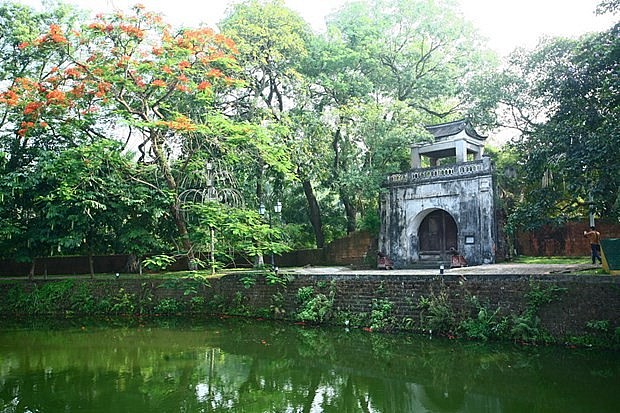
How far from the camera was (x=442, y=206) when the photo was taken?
1819 cm

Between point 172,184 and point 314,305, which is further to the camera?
point 172,184

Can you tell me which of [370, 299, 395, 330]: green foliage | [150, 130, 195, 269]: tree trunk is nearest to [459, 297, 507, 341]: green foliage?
[370, 299, 395, 330]: green foliage

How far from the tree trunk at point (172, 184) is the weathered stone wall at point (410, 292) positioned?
51.1 inches

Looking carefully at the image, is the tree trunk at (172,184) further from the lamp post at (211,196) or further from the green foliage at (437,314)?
the green foliage at (437,314)

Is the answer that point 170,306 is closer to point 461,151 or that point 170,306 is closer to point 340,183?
point 340,183

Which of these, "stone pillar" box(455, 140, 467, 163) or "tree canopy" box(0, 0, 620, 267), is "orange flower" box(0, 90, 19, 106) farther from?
"stone pillar" box(455, 140, 467, 163)

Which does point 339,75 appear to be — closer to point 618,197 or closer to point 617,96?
point 617,96

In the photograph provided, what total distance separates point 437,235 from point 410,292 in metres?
7.41

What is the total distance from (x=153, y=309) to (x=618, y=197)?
1282cm

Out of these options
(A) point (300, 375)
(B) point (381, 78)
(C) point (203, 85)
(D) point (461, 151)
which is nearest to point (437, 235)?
(D) point (461, 151)

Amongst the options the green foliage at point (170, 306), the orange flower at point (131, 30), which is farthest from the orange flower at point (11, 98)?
the green foliage at point (170, 306)

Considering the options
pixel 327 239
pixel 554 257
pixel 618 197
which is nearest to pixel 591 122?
pixel 618 197

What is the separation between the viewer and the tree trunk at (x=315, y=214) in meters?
22.4

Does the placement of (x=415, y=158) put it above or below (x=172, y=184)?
above
